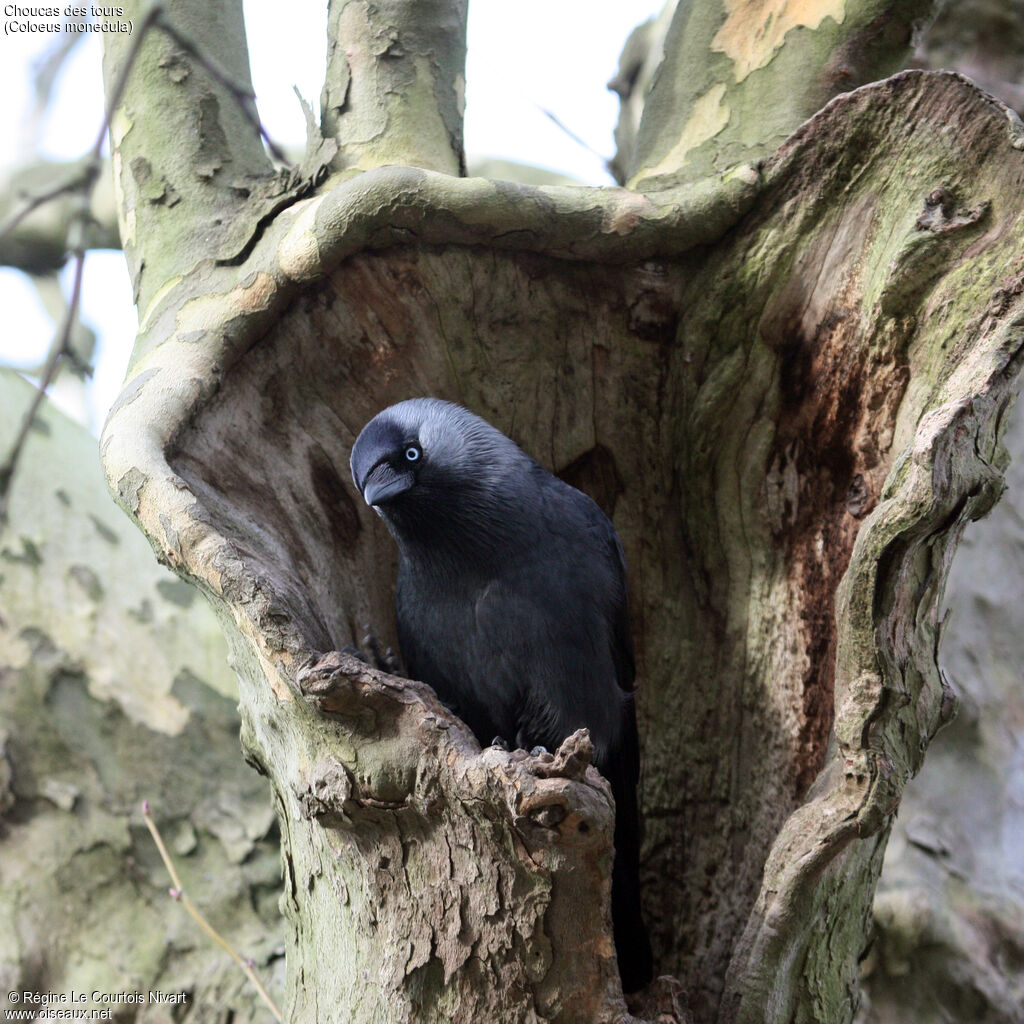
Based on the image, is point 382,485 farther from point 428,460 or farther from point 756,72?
point 756,72

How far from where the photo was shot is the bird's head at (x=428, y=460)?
322cm

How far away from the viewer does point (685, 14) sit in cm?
389

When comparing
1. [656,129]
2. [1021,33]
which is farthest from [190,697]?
[1021,33]

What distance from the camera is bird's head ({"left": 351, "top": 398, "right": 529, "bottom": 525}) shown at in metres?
3.22

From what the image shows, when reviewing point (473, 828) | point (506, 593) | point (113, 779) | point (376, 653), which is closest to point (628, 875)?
point (506, 593)

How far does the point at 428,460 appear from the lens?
11.1 ft

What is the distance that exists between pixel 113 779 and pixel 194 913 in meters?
0.75

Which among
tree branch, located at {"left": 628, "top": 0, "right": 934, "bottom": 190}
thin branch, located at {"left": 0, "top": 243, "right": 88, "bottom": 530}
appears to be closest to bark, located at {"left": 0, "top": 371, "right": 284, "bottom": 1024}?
thin branch, located at {"left": 0, "top": 243, "right": 88, "bottom": 530}

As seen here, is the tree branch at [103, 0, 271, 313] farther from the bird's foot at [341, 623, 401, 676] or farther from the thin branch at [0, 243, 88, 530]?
the thin branch at [0, 243, 88, 530]

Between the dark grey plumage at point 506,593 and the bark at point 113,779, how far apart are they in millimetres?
1402

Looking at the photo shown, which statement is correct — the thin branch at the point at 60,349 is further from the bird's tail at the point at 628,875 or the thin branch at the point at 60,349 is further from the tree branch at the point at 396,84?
the bird's tail at the point at 628,875

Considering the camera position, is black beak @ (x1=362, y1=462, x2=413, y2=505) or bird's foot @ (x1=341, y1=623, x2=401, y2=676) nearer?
black beak @ (x1=362, y1=462, x2=413, y2=505)

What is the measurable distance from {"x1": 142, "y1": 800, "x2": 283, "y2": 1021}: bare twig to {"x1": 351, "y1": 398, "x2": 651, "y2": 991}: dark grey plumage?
1347mm

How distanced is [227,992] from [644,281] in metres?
3.18
